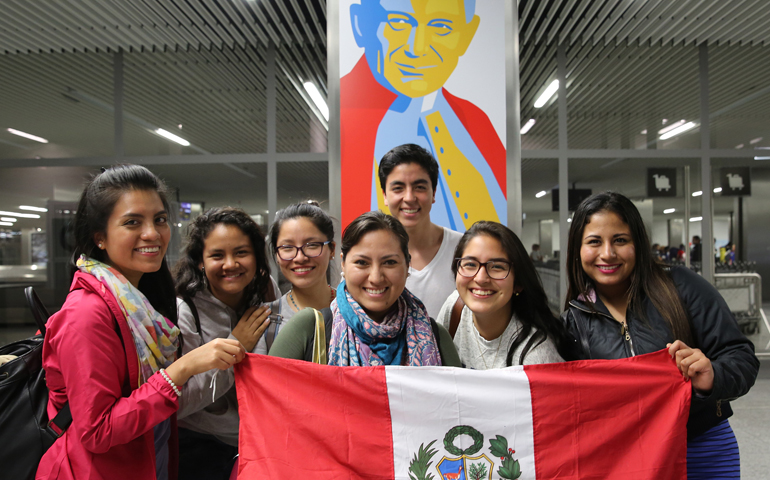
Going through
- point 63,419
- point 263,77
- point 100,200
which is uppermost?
point 263,77

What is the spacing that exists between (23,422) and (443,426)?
1366 mm

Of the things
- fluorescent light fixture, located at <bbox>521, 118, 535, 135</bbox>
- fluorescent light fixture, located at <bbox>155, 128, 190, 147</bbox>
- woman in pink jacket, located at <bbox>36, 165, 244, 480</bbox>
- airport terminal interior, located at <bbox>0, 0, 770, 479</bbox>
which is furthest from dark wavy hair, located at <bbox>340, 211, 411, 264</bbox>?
fluorescent light fixture, located at <bbox>521, 118, 535, 135</bbox>

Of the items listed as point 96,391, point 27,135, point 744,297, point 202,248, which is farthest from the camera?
point 27,135

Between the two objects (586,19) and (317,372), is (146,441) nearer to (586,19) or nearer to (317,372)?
(317,372)

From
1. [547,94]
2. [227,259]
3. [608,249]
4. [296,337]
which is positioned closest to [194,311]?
[227,259]

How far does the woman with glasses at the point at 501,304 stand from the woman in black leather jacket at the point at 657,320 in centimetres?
23

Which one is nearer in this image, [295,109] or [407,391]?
[407,391]

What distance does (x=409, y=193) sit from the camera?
225 centimetres

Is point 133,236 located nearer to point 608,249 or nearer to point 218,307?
point 218,307

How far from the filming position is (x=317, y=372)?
1449 millimetres

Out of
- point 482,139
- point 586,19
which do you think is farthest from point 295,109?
point 586,19

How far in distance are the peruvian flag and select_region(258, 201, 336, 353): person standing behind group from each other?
0.44 m

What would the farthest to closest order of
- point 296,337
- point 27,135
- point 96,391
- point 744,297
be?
point 27,135 → point 744,297 → point 296,337 → point 96,391

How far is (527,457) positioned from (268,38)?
535 cm
